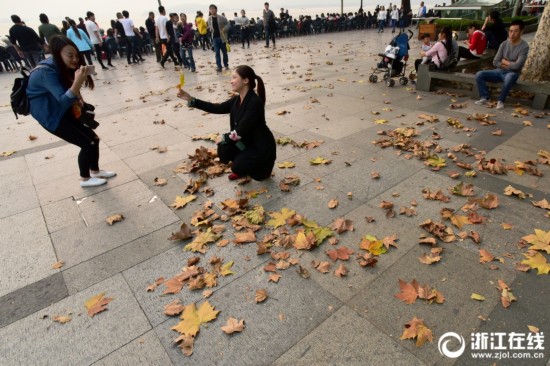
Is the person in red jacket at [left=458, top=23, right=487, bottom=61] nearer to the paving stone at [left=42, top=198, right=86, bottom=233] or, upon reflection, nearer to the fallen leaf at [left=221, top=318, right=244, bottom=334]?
the fallen leaf at [left=221, top=318, right=244, bottom=334]

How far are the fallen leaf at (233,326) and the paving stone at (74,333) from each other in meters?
0.61

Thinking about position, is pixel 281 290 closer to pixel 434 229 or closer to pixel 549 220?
pixel 434 229

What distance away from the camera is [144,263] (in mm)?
3180

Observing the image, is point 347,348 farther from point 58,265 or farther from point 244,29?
point 244,29

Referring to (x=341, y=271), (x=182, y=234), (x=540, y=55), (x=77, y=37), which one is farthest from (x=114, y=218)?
(x=77, y=37)

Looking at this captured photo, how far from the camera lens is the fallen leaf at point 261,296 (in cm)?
266

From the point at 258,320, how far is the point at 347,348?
684 mm

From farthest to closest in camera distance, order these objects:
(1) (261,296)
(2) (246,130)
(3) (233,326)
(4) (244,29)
→ (4) (244,29), (2) (246,130), (1) (261,296), (3) (233,326)

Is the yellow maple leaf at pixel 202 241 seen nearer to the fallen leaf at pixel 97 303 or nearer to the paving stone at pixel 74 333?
the paving stone at pixel 74 333

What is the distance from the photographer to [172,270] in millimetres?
3061

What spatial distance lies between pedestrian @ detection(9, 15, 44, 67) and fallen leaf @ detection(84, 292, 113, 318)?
51.3 ft

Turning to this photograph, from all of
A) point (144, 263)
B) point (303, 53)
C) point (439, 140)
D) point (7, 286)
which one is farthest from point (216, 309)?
point (303, 53)

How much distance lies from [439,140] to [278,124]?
2.95 metres

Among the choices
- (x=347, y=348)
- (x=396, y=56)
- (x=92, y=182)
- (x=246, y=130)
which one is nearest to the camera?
(x=347, y=348)
